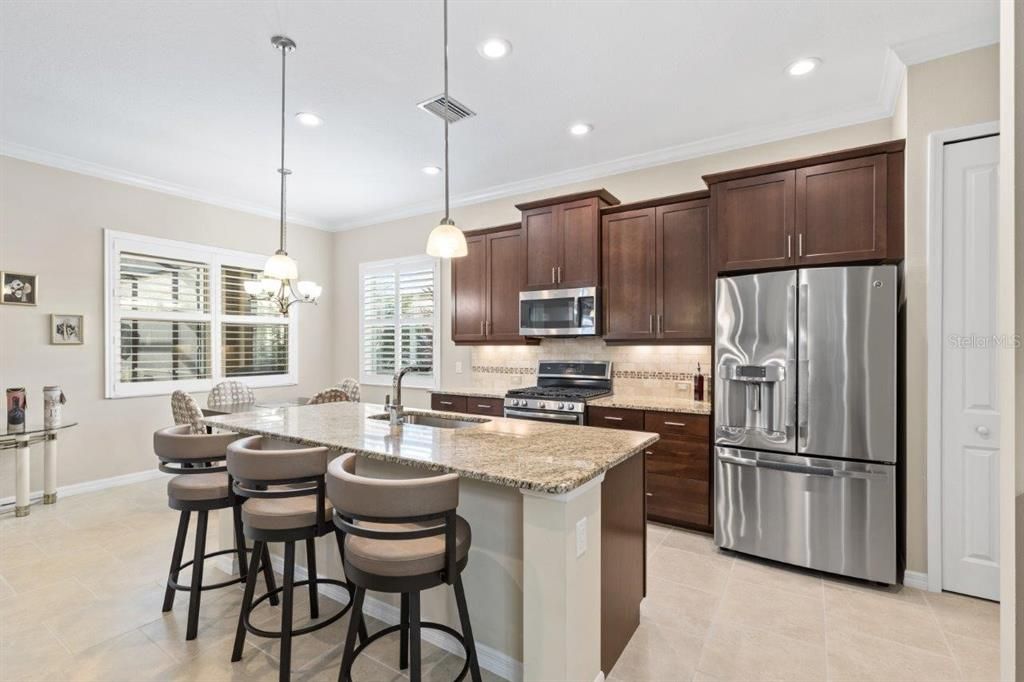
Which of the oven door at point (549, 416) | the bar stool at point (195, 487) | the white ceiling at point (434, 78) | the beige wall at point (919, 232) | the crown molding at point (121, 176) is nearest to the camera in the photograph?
the bar stool at point (195, 487)

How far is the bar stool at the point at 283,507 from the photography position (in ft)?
6.21

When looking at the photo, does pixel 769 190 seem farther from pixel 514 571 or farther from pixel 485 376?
pixel 485 376

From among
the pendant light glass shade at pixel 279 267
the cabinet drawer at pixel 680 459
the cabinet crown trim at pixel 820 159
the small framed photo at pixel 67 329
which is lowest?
the cabinet drawer at pixel 680 459

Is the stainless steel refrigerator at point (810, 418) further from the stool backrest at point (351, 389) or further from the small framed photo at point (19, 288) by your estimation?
the small framed photo at point (19, 288)

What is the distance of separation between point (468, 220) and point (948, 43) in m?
4.05

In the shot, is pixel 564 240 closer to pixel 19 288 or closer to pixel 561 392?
pixel 561 392

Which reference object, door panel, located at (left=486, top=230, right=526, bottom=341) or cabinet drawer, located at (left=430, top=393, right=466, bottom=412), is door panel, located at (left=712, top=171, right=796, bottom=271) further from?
cabinet drawer, located at (left=430, top=393, right=466, bottom=412)

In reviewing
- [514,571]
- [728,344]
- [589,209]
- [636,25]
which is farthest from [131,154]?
[728,344]

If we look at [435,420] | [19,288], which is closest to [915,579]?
[435,420]

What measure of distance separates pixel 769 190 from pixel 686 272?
830mm

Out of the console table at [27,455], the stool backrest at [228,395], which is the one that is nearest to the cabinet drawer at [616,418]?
the stool backrest at [228,395]

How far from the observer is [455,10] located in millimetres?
2432

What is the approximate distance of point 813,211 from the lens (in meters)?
3.04

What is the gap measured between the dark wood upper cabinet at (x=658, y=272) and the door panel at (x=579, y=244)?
0.09 metres
